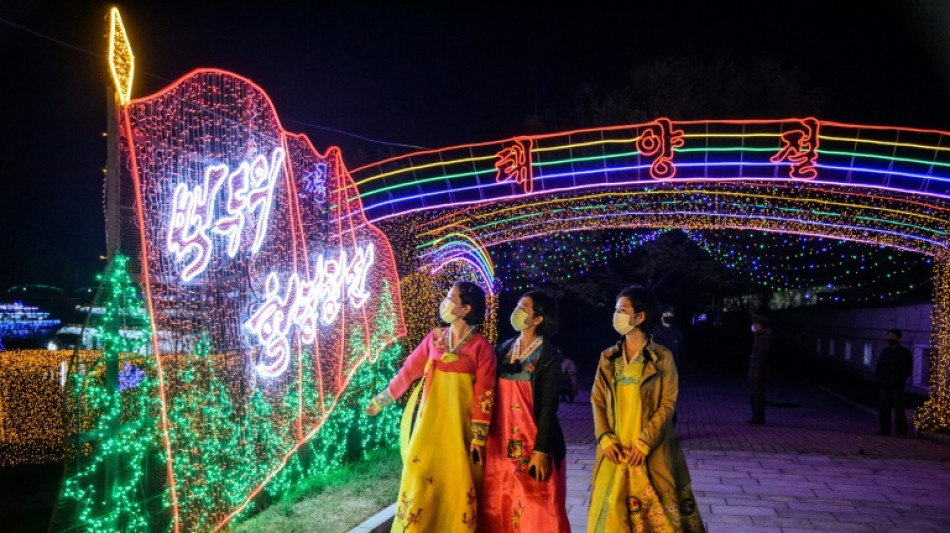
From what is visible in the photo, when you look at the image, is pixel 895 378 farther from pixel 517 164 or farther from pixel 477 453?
pixel 477 453

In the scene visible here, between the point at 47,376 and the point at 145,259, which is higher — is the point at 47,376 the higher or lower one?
the lower one

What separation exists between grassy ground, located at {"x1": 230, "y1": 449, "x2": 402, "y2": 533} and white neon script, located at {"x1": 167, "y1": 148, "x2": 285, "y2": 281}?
202 centimetres

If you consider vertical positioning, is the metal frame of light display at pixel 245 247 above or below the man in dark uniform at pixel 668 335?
above

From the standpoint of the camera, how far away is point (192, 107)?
16.5ft

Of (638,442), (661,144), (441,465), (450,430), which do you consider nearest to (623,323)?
(638,442)

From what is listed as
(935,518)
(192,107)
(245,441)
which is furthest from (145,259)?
(935,518)

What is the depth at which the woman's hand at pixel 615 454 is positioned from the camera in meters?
4.76

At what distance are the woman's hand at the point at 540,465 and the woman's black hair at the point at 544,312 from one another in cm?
81

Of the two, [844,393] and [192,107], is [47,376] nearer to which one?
[192,107]

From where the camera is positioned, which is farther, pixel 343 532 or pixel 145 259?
pixel 343 532

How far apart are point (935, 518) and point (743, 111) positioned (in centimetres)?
1894

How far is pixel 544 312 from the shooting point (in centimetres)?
538

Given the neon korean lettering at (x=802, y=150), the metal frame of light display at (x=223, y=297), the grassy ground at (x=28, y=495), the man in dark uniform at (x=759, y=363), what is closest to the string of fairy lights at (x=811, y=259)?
the man in dark uniform at (x=759, y=363)

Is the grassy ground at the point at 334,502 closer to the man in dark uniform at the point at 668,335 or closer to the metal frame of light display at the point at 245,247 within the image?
the metal frame of light display at the point at 245,247
